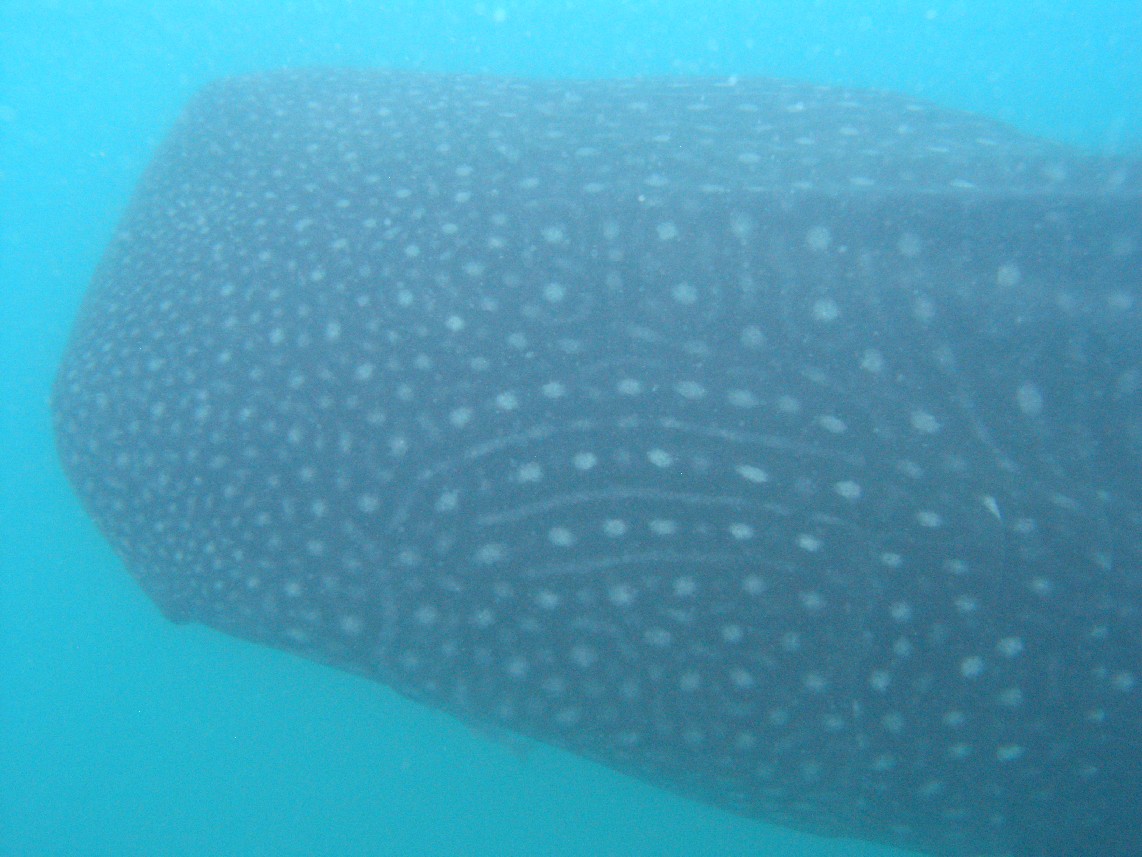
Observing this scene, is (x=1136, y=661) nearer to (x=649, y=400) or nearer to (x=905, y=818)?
(x=905, y=818)

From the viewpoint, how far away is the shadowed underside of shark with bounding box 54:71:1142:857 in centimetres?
248

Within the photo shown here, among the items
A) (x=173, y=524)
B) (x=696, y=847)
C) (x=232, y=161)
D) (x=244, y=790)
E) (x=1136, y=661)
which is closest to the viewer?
(x=1136, y=661)

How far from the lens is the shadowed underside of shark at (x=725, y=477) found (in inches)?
97.8

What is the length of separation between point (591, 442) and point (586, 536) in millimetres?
353

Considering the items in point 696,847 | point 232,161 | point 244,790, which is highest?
point 232,161

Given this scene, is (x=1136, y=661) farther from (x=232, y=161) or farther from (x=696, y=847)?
(x=696, y=847)

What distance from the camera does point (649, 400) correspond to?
2602 millimetres

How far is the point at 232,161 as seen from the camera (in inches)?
145

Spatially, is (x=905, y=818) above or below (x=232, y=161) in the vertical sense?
below

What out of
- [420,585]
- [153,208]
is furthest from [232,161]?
[420,585]

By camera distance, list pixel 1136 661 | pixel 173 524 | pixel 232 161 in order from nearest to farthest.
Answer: pixel 1136 661
pixel 173 524
pixel 232 161

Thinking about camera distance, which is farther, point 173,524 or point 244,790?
point 244,790

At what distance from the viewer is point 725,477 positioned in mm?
2525

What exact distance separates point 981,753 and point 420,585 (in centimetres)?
223
